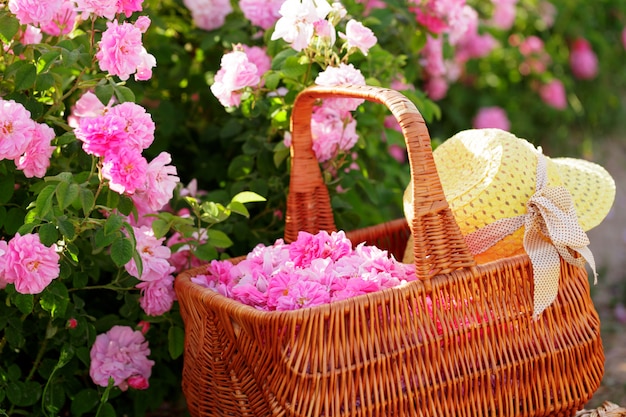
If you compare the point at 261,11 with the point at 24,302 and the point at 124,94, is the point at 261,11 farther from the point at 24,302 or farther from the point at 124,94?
the point at 24,302

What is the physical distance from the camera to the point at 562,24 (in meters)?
4.30

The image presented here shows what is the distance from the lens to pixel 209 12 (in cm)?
243

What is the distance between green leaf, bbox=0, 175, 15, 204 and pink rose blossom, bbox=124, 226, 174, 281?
279 mm

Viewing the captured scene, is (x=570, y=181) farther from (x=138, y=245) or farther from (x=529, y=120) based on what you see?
(x=529, y=120)

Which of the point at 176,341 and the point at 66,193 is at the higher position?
the point at 66,193

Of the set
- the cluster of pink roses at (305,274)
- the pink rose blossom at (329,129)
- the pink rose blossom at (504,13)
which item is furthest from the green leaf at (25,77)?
the pink rose blossom at (504,13)

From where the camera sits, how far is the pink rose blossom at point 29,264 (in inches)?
62.8

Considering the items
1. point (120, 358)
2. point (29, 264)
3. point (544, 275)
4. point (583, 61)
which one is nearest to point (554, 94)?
point (583, 61)

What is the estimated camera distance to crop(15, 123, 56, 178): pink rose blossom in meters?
1.70

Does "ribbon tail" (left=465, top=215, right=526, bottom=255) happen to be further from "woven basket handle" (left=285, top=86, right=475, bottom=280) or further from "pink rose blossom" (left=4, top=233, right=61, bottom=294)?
"pink rose blossom" (left=4, top=233, right=61, bottom=294)

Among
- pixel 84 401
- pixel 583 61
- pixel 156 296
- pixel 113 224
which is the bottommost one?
pixel 583 61

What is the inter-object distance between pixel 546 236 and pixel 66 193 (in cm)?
94

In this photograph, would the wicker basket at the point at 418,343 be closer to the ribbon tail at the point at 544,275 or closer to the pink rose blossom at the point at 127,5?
the ribbon tail at the point at 544,275

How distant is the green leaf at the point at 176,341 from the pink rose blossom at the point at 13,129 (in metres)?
0.54
